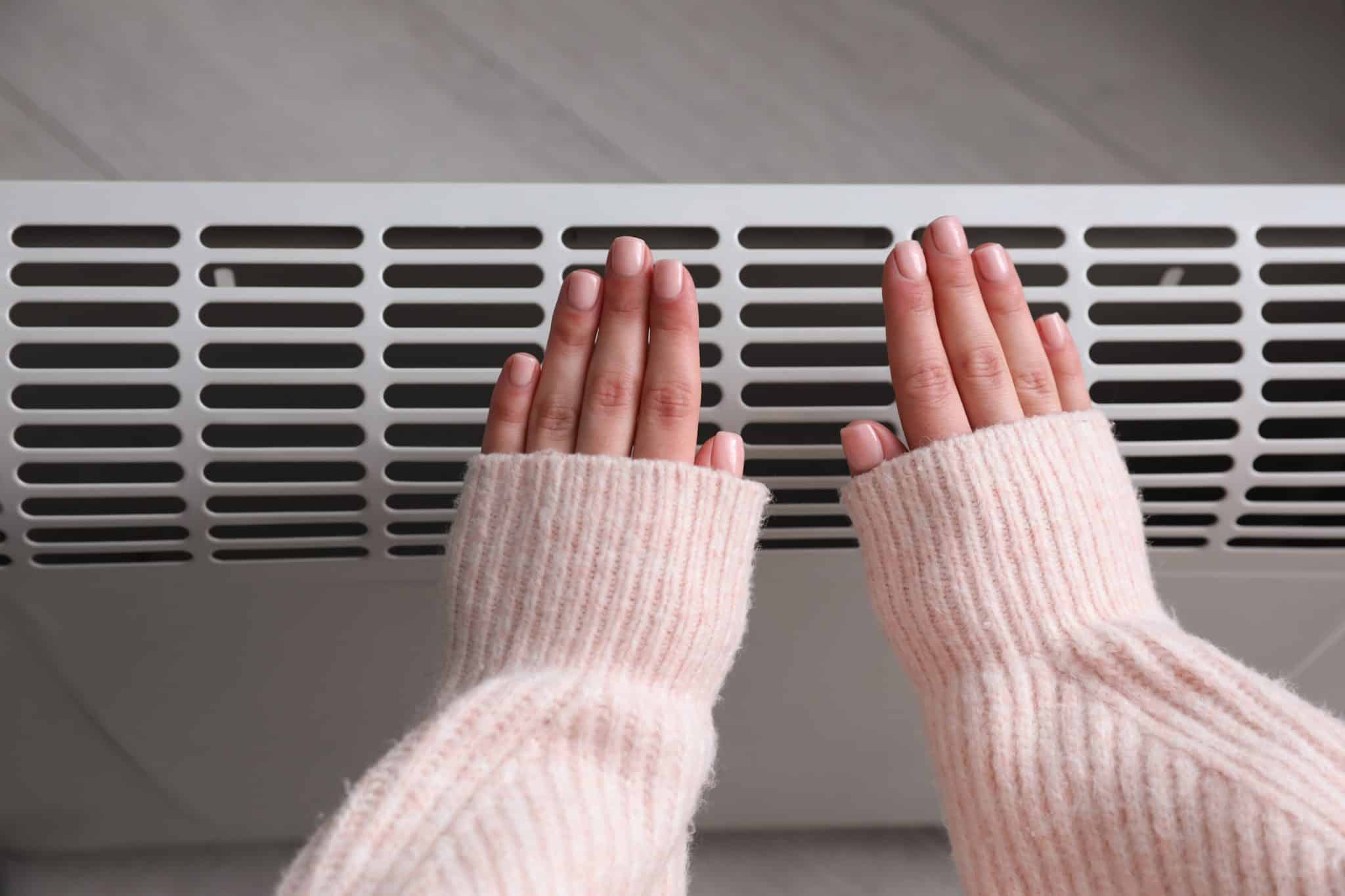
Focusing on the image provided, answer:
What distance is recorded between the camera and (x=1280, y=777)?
0.36 metres

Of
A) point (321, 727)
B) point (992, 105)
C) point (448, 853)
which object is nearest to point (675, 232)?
point (448, 853)

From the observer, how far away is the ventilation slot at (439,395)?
0.43 meters

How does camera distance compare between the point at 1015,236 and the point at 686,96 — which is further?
the point at 686,96

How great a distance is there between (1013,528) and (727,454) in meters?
A: 0.12

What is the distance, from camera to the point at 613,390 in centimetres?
44

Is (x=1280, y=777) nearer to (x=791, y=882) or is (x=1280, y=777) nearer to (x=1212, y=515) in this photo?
(x=1212, y=515)

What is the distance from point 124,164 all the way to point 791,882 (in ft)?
2.51

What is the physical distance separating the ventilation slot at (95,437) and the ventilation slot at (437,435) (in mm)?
90

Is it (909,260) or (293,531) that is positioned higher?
(909,260)

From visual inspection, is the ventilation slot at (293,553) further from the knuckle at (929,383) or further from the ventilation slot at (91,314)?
the knuckle at (929,383)

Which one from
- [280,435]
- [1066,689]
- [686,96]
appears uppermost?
[686,96]

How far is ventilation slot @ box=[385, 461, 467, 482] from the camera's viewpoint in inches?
17.5

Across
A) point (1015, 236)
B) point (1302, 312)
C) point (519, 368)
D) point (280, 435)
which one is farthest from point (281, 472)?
point (1302, 312)

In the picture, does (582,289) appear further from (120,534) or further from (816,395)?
(120,534)
